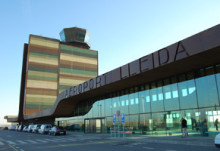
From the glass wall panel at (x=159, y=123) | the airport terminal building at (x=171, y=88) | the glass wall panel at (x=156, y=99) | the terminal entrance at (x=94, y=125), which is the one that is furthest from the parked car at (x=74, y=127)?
the glass wall panel at (x=156, y=99)

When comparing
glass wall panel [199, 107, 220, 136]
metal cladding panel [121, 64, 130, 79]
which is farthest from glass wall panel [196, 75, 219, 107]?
metal cladding panel [121, 64, 130, 79]

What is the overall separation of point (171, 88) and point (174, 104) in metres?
1.77

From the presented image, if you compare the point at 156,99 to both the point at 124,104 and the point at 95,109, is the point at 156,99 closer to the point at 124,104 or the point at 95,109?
the point at 124,104

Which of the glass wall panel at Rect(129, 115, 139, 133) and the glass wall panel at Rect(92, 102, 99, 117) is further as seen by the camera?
the glass wall panel at Rect(92, 102, 99, 117)

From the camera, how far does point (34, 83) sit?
68.0 m

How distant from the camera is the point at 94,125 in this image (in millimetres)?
35812

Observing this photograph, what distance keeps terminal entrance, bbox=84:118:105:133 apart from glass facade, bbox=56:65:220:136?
15.3 feet

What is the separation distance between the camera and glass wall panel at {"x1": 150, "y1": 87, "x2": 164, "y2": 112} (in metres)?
23.7

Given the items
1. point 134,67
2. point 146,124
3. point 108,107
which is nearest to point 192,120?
point 146,124

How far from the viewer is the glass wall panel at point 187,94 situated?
20.2 m

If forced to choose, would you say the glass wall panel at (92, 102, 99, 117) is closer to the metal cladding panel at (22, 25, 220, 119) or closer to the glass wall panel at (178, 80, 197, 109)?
the metal cladding panel at (22, 25, 220, 119)

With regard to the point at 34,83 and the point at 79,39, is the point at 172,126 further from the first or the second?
the point at 79,39

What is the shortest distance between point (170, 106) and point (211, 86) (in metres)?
5.12

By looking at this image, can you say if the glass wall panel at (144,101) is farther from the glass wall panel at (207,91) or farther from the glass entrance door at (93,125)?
the glass entrance door at (93,125)
